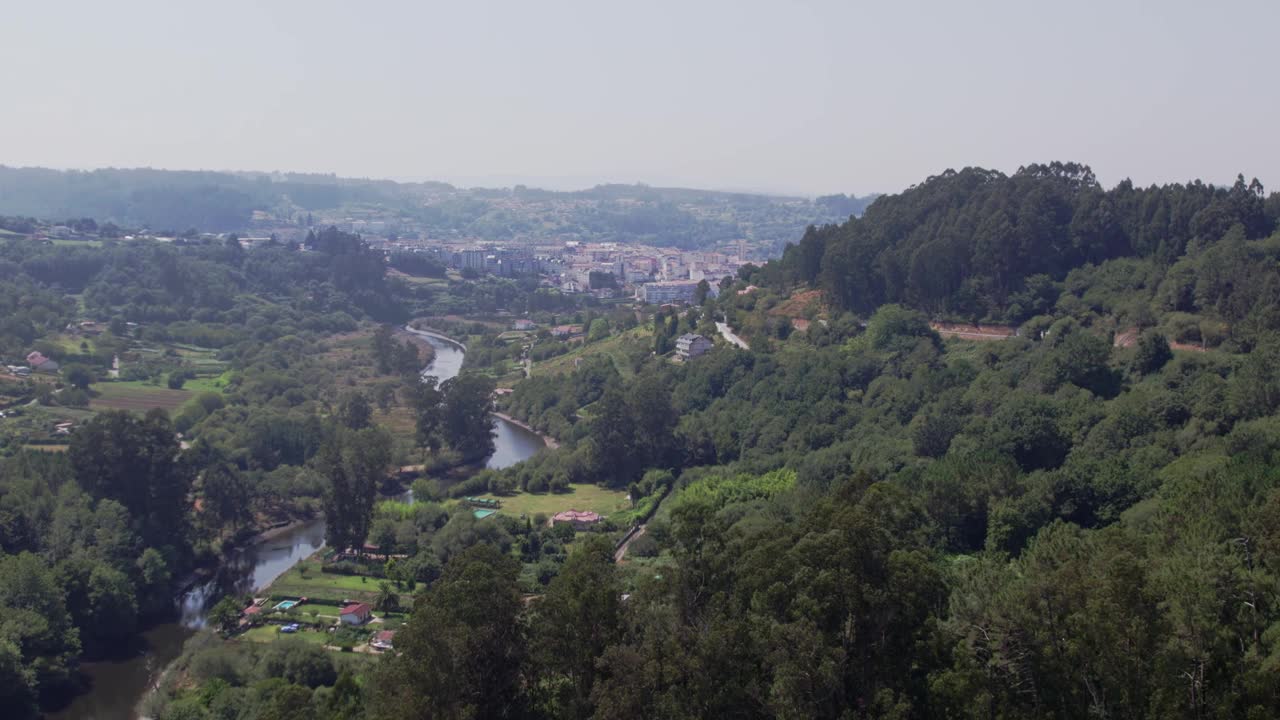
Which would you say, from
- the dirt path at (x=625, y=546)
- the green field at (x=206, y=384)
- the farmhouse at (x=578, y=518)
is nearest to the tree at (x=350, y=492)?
the farmhouse at (x=578, y=518)

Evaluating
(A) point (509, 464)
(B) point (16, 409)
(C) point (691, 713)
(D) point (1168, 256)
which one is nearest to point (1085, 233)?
(D) point (1168, 256)

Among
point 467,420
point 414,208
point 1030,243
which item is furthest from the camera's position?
point 414,208

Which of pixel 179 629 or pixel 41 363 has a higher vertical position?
pixel 41 363

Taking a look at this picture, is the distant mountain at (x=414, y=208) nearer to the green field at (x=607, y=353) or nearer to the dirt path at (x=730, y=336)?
the green field at (x=607, y=353)

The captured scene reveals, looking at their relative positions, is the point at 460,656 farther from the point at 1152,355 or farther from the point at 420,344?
the point at 420,344

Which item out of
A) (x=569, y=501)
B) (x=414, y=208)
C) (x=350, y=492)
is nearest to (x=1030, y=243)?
(x=569, y=501)
